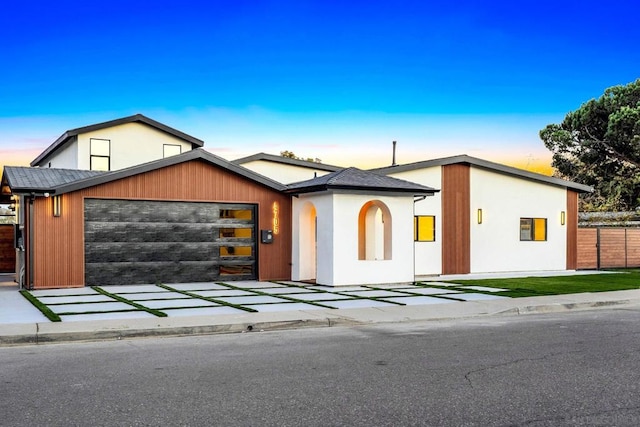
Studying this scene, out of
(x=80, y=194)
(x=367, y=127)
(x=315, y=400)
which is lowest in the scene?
(x=315, y=400)

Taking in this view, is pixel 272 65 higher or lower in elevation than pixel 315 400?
higher

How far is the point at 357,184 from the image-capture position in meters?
20.2

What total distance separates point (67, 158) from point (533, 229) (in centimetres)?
1892

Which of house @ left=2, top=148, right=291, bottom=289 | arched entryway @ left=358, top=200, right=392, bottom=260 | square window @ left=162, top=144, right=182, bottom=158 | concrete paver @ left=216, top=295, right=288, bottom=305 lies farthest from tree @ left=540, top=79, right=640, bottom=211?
concrete paver @ left=216, top=295, right=288, bottom=305

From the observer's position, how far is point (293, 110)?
121 ft

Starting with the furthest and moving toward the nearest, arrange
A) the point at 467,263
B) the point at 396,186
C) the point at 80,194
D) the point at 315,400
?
the point at 467,263, the point at 396,186, the point at 80,194, the point at 315,400

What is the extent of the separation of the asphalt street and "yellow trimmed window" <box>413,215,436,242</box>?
12.9 meters

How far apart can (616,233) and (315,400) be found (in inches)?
1036

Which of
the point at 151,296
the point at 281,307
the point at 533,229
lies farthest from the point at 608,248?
the point at 151,296

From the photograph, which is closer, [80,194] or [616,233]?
[80,194]

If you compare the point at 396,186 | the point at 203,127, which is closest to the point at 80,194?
the point at 396,186

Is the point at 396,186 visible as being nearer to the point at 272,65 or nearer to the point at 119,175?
the point at 119,175

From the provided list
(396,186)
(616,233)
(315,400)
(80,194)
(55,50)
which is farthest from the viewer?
(616,233)

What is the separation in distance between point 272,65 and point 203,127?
21.6 feet
